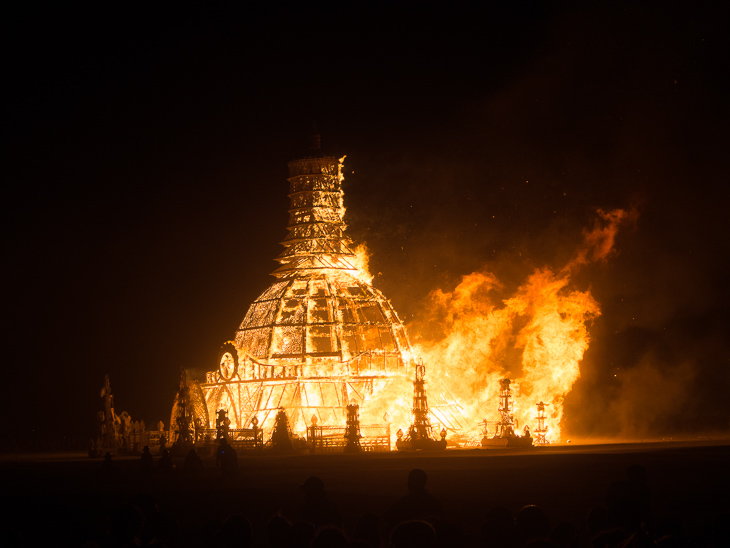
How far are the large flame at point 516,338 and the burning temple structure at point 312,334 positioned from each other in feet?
10.2

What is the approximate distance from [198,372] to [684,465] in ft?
127

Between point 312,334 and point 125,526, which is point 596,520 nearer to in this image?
point 125,526

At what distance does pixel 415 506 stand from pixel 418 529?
232 centimetres

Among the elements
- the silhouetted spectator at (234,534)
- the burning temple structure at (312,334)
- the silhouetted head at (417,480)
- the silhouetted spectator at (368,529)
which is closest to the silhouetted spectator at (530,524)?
the silhouetted spectator at (368,529)

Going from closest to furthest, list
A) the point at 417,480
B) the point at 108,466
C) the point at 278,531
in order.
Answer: the point at 278,531
the point at 417,480
the point at 108,466

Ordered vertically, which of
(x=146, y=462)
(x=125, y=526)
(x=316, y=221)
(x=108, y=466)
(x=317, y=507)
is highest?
(x=316, y=221)

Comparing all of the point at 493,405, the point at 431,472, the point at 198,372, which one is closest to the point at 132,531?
the point at 431,472

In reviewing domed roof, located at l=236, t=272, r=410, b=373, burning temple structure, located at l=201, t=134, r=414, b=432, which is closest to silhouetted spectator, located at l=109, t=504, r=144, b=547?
burning temple structure, located at l=201, t=134, r=414, b=432

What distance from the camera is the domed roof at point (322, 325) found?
5684cm

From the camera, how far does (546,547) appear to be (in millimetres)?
8531

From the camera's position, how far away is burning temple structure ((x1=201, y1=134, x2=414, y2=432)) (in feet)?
184

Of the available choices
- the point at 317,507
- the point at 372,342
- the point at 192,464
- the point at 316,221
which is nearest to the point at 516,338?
the point at 372,342

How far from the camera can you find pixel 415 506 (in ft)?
36.8

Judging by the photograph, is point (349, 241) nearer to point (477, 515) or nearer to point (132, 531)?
point (477, 515)
